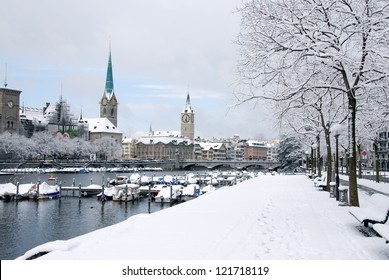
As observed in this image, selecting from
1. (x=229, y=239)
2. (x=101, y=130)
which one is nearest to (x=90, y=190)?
(x=229, y=239)

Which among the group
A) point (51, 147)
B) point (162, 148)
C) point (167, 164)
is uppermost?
point (162, 148)

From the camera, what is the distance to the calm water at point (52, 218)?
77.8ft

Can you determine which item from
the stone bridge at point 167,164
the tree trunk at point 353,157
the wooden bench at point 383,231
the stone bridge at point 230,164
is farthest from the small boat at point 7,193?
A: the stone bridge at point 230,164

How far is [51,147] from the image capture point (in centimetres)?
12144

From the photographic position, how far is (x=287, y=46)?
13.7m

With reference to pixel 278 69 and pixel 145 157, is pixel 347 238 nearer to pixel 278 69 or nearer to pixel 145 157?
pixel 278 69

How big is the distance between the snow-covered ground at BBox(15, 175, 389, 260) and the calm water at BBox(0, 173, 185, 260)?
38.1ft

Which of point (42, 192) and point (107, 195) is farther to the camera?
point (42, 192)

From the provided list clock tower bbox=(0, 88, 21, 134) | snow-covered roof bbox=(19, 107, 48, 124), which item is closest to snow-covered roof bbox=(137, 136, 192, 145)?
snow-covered roof bbox=(19, 107, 48, 124)

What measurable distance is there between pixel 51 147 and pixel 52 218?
93709mm

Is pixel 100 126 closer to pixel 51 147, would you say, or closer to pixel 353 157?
pixel 51 147

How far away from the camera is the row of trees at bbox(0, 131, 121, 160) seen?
10806 cm

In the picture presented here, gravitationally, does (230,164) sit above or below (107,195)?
above

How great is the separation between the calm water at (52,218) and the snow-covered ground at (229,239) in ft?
38.1
